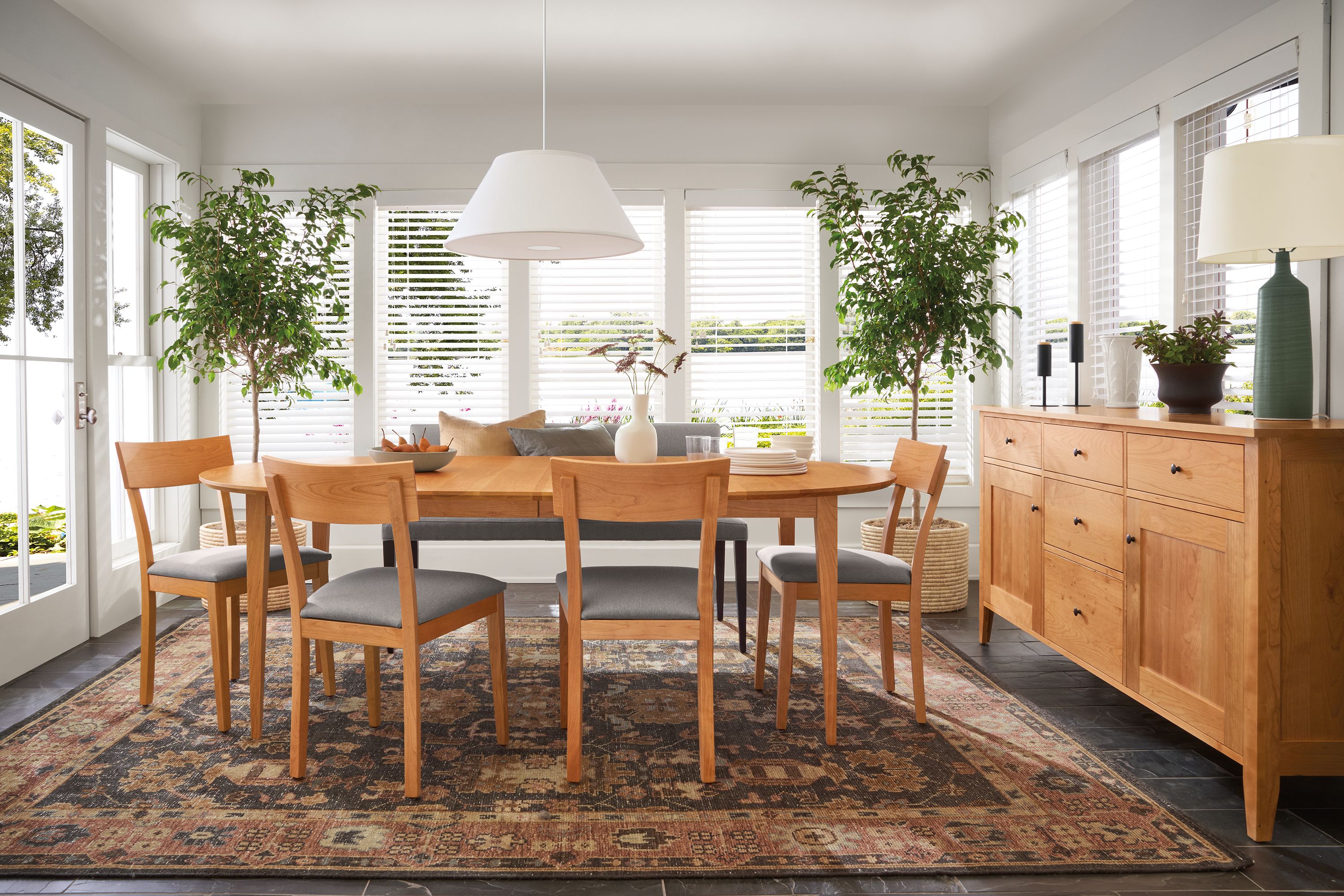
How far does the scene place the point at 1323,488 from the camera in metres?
2.04

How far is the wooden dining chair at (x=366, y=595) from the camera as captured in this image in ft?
7.17

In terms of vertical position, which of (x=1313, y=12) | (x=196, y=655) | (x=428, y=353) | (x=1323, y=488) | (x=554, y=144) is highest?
(x=554, y=144)

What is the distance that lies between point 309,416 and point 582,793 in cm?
357

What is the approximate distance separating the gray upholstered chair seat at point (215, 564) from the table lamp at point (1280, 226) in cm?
271

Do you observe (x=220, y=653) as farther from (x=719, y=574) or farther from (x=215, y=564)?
(x=719, y=574)

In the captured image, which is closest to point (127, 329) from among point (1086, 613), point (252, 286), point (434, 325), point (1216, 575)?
point (252, 286)

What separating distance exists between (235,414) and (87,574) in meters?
1.51

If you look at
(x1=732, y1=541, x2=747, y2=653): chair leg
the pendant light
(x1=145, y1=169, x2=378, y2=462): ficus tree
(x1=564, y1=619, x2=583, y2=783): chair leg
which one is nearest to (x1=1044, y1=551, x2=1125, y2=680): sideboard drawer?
(x1=732, y1=541, x2=747, y2=653): chair leg

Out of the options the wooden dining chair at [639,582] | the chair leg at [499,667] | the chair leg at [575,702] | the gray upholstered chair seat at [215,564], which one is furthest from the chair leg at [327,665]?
the chair leg at [575,702]

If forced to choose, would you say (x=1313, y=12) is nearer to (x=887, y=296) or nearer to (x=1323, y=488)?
(x=1323, y=488)

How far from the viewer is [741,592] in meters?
3.67

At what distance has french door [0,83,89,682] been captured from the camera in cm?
331

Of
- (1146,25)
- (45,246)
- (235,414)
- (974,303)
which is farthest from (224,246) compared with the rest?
(1146,25)

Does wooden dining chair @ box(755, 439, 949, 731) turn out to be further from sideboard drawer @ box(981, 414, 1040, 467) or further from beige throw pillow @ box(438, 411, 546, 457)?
beige throw pillow @ box(438, 411, 546, 457)
